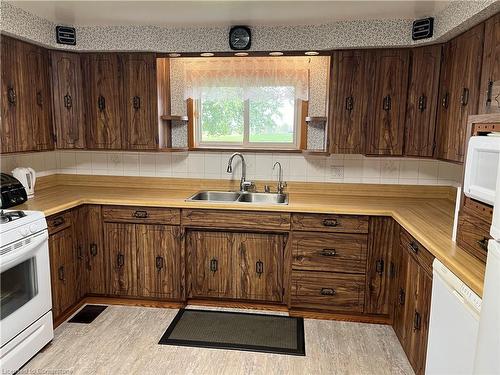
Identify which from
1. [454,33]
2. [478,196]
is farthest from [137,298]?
[454,33]

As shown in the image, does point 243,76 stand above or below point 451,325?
above

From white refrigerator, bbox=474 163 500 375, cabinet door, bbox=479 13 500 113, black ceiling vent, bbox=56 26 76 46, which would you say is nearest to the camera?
white refrigerator, bbox=474 163 500 375

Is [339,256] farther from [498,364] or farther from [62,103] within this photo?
[62,103]

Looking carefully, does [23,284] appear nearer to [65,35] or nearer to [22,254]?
[22,254]

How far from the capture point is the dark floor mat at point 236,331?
259 centimetres

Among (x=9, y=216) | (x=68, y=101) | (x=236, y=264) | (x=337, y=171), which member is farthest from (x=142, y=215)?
(x=337, y=171)

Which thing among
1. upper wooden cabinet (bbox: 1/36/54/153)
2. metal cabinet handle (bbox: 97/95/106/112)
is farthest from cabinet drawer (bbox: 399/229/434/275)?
upper wooden cabinet (bbox: 1/36/54/153)

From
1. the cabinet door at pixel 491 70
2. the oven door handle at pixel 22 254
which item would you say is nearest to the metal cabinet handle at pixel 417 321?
the cabinet door at pixel 491 70

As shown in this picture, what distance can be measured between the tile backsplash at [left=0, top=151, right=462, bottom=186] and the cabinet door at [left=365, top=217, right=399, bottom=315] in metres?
0.64

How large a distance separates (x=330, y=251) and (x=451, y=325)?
1.29 meters

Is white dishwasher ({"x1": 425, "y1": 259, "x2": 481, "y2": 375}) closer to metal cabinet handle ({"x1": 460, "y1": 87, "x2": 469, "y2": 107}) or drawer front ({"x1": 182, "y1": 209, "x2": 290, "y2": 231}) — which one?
metal cabinet handle ({"x1": 460, "y1": 87, "x2": 469, "y2": 107})

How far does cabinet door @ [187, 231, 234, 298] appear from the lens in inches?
119

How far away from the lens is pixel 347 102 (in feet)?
9.89

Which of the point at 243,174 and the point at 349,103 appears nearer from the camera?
the point at 349,103
